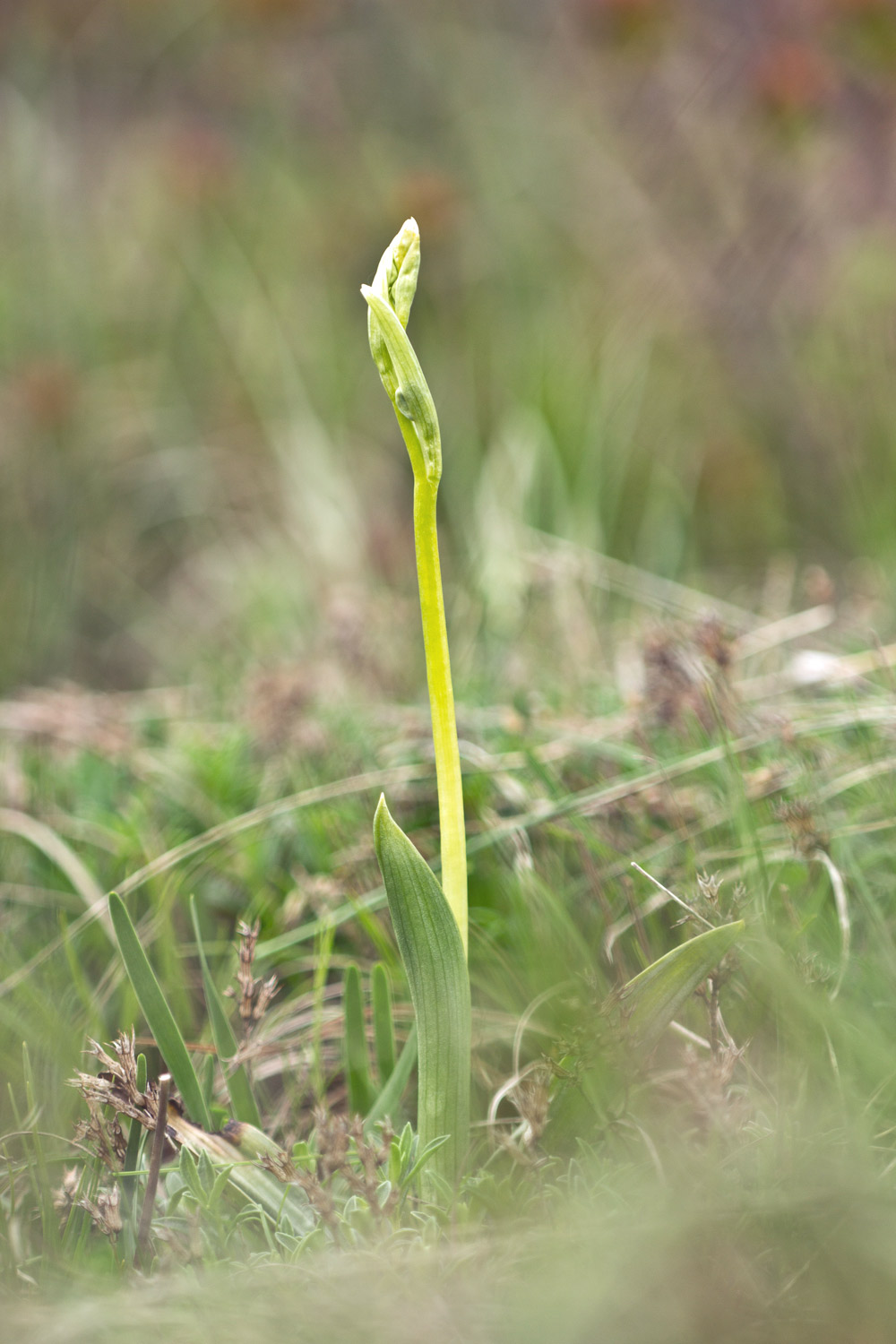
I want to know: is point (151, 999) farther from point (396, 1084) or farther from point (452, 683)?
point (452, 683)

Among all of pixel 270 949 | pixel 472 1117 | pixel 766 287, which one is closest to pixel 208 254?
pixel 766 287

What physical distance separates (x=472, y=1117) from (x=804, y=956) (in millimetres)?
→ 397

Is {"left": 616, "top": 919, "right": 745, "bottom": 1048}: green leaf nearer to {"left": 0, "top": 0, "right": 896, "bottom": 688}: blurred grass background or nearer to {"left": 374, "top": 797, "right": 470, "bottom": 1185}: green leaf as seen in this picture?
{"left": 374, "top": 797, "right": 470, "bottom": 1185}: green leaf

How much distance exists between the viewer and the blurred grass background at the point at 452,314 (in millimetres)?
3285

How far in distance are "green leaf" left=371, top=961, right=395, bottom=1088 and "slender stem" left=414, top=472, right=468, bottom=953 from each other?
18cm

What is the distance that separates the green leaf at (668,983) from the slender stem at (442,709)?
0.50ft

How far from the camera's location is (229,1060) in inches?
40.3

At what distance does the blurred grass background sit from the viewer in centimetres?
329

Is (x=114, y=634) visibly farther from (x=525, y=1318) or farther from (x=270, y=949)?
(x=525, y=1318)

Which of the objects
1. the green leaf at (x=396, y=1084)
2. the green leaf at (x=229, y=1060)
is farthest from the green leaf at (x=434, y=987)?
the green leaf at (x=229, y=1060)

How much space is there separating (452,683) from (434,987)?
0.67m

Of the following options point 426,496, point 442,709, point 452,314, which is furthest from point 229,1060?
point 452,314

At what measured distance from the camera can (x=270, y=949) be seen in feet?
4.31

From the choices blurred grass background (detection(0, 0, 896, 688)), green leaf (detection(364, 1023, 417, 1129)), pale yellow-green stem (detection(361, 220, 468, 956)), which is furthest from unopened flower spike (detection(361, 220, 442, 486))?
blurred grass background (detection(0, 0, 896, 688))
